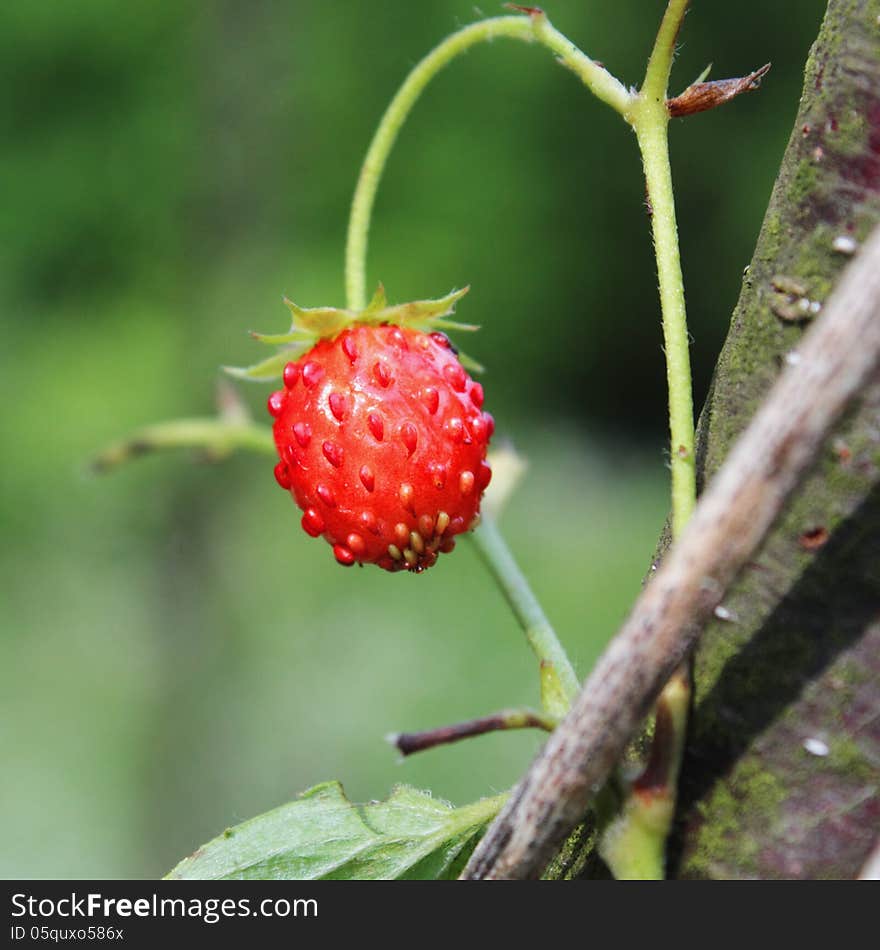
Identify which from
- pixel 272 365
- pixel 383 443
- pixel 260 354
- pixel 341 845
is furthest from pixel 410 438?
pixel 260 354

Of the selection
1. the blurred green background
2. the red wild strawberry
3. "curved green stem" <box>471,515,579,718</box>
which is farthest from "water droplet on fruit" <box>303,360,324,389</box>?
the blurred green background

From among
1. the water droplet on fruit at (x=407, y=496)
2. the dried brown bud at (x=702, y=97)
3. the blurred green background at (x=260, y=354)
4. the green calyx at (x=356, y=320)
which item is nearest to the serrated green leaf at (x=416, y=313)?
the green calyx at (x=356, y=320)

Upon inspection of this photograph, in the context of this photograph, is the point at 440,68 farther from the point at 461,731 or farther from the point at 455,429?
the point at 461,731

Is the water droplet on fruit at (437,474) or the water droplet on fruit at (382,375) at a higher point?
the water droplet on fruit at (382,375)

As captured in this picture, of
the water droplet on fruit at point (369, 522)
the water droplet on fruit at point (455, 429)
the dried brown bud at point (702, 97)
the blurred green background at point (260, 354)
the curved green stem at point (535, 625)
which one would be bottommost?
the blurred green background at point (260, 354)

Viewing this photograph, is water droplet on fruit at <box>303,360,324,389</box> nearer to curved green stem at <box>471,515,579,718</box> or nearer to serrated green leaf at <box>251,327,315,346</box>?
serrated green leaf at <box>251,327,315,346</box>

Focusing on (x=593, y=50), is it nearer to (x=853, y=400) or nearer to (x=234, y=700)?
(x=234, y=700)

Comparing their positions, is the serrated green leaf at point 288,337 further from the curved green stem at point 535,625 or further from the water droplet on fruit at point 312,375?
the curved green stem at point 535,625
